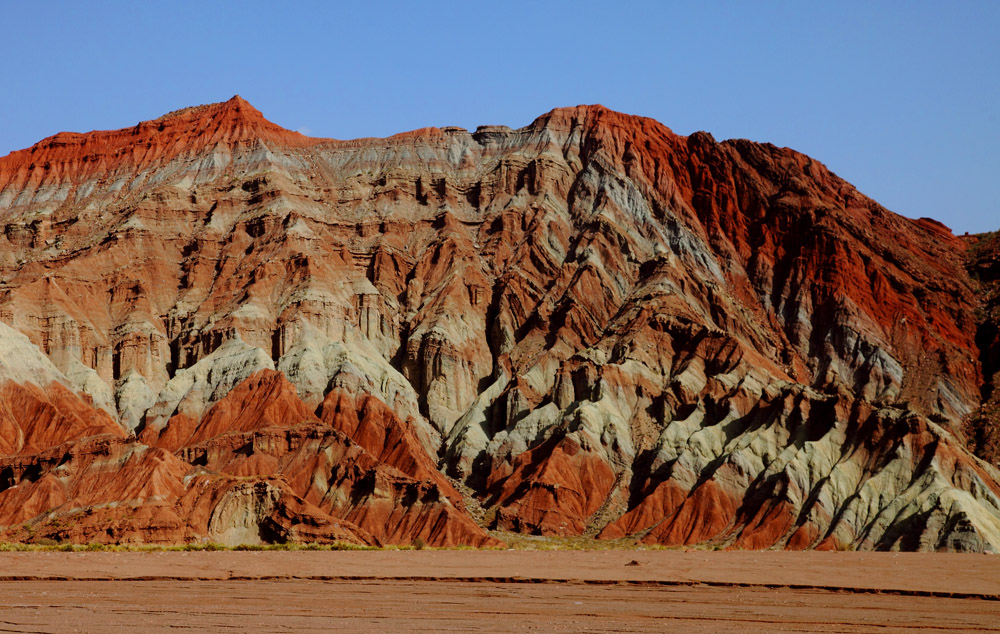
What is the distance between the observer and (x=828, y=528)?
9625cm

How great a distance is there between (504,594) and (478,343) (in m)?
92.2

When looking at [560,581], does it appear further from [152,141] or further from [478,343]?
[152,141]

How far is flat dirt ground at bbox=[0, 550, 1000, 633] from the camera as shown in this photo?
37.3 metres

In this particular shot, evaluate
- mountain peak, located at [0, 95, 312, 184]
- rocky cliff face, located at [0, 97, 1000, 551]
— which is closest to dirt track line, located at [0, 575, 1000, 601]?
rocky cliff face, located at [0, 97, 1000, 551]

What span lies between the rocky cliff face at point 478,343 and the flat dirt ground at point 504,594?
34.2m

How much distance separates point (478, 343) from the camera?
441 feet

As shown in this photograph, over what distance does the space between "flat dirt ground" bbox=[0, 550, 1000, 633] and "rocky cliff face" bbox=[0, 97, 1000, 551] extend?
112ft

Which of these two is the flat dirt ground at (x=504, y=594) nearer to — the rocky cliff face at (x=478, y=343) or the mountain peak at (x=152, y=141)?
the rocky cliff face at (x=478, y=343)

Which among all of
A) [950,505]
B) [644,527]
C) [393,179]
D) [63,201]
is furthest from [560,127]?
[950,505]

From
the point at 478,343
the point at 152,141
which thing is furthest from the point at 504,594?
the point at 152,141

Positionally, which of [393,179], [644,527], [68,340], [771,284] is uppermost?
[393,179]

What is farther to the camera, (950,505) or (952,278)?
(952,278)

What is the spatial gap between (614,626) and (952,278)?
119 meters

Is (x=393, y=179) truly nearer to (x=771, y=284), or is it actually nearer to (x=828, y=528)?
(x=771, y=284)
